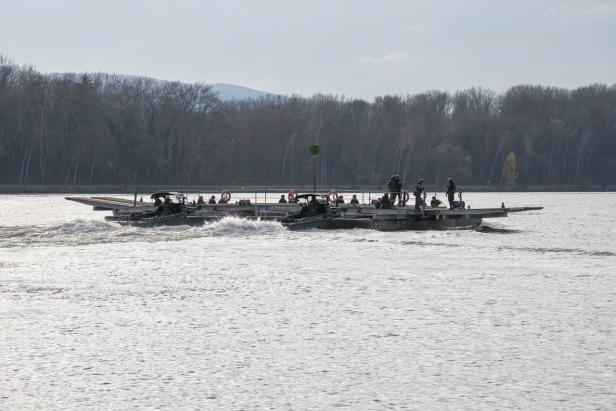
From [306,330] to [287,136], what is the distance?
124 m

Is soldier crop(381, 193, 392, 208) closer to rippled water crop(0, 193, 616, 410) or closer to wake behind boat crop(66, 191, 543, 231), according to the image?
wake behind boat crop(66, 191, 543, 231)

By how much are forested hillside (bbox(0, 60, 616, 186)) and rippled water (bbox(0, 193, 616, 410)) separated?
85251 mm

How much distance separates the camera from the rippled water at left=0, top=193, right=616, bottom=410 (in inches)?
440

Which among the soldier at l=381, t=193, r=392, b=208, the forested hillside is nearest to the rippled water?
the soldier at l=381, t=193, r=392, b=208

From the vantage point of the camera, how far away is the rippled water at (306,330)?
11164 millimetres

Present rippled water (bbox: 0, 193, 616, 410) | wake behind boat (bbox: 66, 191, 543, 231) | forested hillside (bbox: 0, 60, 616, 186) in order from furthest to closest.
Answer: forested hillside (bbox: 0, 60, 616, 186) → wake behind boat (bbox: 66, 191, 543, 231) → rippled water (bbox: 0, 193, 616, 410)

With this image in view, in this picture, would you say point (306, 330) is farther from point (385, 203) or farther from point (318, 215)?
point (385, 203)

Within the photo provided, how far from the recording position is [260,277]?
23.1 m

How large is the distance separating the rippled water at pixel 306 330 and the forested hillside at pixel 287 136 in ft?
280

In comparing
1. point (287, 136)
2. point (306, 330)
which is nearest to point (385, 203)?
point (306, 330)

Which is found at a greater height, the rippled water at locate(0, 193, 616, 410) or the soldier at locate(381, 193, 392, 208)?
the soldier at locate(381, 193, 392, 208)

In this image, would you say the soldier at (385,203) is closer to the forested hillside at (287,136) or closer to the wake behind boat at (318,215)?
the wake behind boat at (318,215)

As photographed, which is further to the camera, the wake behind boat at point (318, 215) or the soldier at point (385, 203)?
the soldier at point (385, 203)

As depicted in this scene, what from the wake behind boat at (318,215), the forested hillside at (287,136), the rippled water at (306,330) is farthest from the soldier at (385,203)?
the forested hillside at (287,136)
